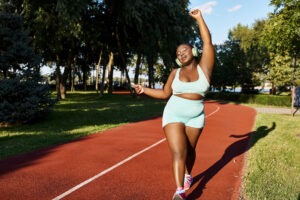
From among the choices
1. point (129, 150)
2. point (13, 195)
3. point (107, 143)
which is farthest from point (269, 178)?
point (107, 143)

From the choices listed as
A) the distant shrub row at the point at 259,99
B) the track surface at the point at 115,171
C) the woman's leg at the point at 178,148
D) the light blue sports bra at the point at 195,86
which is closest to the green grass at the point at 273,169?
the track surface at the point at 115,171

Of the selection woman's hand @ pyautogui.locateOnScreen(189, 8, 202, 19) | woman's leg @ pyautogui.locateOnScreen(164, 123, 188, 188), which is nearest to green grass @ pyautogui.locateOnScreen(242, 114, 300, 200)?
woman's leg @ pyautogui.locateOnScreen(164, 123, 188, 188)

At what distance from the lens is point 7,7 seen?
50.3 ft

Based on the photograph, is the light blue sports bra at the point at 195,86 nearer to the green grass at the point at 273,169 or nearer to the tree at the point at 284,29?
the green grass at the point at 273,169

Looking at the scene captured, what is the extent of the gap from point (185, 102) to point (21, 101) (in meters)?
11.3

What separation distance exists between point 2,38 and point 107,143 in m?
7.94

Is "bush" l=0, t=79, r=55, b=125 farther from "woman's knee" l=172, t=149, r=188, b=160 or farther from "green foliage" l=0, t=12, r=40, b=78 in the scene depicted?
"woman's knee" l=172, t=149, r=188, b=160

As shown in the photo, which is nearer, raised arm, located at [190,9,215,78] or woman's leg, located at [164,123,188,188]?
woman's leg, located at [164,123,188,188]

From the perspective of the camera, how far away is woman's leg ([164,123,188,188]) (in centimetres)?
424

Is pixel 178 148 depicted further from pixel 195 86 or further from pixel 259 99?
pixel 259 99

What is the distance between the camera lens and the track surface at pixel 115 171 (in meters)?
5.34

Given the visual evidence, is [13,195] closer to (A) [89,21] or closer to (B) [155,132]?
(B) [155,132]

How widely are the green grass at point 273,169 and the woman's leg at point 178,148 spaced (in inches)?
59.1

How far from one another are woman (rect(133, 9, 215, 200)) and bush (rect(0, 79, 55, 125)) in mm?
10721
